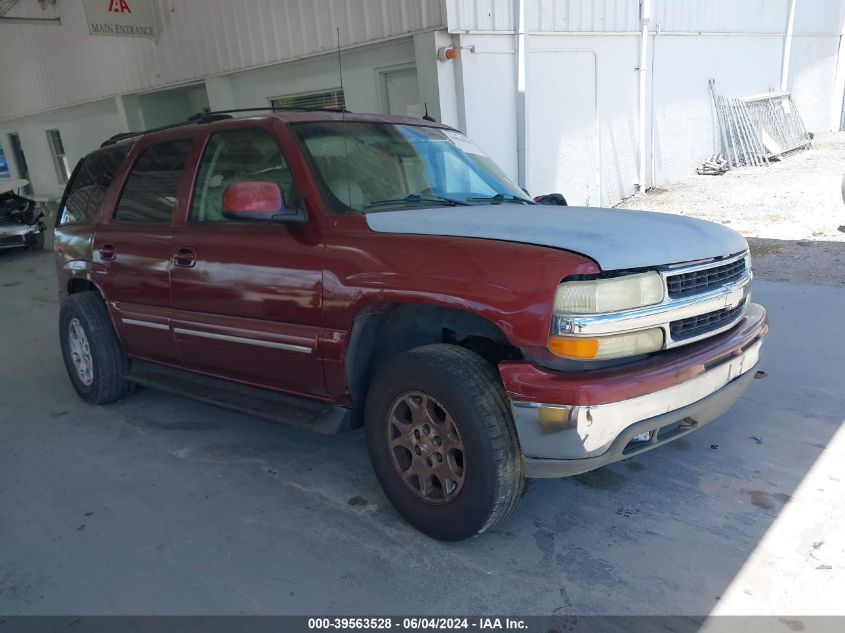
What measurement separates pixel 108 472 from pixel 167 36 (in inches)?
436

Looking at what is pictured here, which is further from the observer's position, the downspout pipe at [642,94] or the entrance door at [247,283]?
the downspout pipe at [642,94]

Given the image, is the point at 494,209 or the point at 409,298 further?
the point at 494,209

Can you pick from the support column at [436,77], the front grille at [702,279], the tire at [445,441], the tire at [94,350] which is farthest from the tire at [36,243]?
the front grille at [702,279]

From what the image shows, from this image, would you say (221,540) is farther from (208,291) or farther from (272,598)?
(208,291)

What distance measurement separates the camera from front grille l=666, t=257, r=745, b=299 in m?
2.69

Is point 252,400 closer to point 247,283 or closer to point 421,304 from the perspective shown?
point 247,283

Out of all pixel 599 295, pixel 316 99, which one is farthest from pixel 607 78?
pixel 599 295

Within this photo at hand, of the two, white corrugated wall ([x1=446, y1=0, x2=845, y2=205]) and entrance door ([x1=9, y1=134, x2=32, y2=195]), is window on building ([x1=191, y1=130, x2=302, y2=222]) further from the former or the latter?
entrance door ([x1=9, y1=134, x2=32, y2=195])

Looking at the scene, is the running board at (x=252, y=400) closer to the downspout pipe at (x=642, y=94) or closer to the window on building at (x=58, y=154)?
the downspout pipe at (x=642, y=94)

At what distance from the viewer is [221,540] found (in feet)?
10.0

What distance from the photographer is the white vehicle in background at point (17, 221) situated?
12.4 meters

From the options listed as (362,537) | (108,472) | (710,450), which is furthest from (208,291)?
(710,450)

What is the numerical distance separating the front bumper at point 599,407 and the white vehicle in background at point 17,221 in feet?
42.1

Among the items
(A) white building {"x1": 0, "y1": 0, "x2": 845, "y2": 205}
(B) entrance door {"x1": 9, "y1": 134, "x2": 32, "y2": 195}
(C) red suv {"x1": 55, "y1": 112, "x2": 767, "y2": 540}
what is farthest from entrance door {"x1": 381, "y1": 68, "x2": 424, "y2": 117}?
(B) entrance door {"x1": 9, "y1": 134, "x2": 32, "y2": 195}
